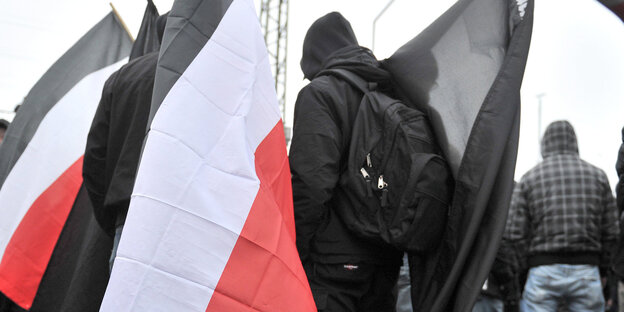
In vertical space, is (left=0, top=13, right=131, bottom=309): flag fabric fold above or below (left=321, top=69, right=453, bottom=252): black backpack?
below

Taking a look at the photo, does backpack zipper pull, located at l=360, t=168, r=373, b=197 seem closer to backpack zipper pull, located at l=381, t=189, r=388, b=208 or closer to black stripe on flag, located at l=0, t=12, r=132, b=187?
backpack zipper pull, located at l=381, t=189, r=388, b=208

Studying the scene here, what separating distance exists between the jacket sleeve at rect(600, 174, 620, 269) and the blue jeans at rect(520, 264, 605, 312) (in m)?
0.13

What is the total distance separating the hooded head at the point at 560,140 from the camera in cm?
347

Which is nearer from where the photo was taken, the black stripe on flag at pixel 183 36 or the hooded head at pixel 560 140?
the black stripe on flag at pixel 183 36

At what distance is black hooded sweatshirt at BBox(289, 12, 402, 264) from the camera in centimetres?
194

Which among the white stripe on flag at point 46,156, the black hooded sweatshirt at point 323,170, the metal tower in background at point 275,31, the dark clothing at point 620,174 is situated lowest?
the white stripe on flag at point 46,156

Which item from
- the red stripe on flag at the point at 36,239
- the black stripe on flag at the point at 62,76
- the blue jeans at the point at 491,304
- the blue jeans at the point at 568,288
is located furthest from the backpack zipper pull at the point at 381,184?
the blue jeans at the point at 491,304

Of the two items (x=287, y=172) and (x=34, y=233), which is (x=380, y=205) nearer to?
(x=287, y=172)

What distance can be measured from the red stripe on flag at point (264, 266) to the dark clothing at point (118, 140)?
598 millimetres

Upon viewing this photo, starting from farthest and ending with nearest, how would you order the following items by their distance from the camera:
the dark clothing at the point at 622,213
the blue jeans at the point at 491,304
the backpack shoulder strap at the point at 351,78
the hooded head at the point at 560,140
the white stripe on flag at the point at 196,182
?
1. the blue jeans at the point at 491,304
2. the hooded head at the point at 560,140
3. the dark clothing at the point at 622,213
4. the backpack shoulder strap at the point at 351,78
5. the white stripe on flag at the point at 196,182

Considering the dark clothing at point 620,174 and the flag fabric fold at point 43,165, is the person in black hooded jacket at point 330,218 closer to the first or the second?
the dark clothing at point 620,174

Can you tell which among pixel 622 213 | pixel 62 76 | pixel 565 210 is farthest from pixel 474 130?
pixel 62 76

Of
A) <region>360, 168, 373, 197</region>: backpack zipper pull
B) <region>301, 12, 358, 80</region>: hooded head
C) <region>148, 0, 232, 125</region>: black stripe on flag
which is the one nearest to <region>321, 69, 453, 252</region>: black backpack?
<region>360, 168, 373, 197</region>: backpack zipper pull

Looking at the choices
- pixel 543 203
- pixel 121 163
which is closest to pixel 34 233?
pixel 121 163
